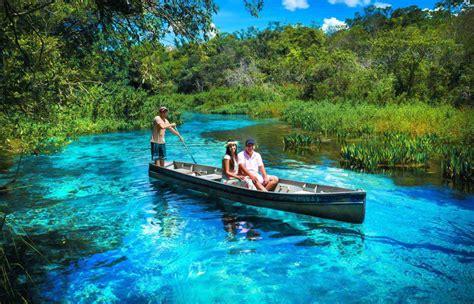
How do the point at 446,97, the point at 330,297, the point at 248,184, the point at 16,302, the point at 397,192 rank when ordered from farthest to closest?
1. the point at 446,97
2. the point at 397,192
3. the point at 248,184
4. the point at 330,297
5. the point at 16,302

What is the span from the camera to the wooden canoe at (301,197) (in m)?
8.19

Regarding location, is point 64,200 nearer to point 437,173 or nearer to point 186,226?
point 186,226

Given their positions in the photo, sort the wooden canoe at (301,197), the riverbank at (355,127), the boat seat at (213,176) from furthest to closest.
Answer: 1. the boat seat at (213,176)
2. the riverbank at (355,127)
3. the wooden canoe at (301,197)

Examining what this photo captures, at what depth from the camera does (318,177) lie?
13.3 meters

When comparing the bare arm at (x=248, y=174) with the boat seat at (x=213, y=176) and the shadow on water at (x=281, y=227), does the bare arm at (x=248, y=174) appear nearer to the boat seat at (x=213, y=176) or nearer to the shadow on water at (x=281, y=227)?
the shadow on water at (x=281, y=227)

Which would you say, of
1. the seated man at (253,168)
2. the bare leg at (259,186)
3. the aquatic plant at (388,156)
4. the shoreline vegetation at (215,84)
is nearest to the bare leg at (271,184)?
the seated man at (253,168)

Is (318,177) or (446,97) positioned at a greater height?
(446,97)

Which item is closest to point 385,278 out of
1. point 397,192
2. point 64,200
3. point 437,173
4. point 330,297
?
point 330,297

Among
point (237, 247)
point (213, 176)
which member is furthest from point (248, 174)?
point (237, 247)

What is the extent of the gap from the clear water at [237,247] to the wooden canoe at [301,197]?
0.97ft

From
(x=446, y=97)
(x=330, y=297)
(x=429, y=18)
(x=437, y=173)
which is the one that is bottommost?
(x=330, y=297)

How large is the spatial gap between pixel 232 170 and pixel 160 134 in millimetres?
3474

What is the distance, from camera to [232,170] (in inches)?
406

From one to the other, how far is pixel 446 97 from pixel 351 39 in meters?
35.2
